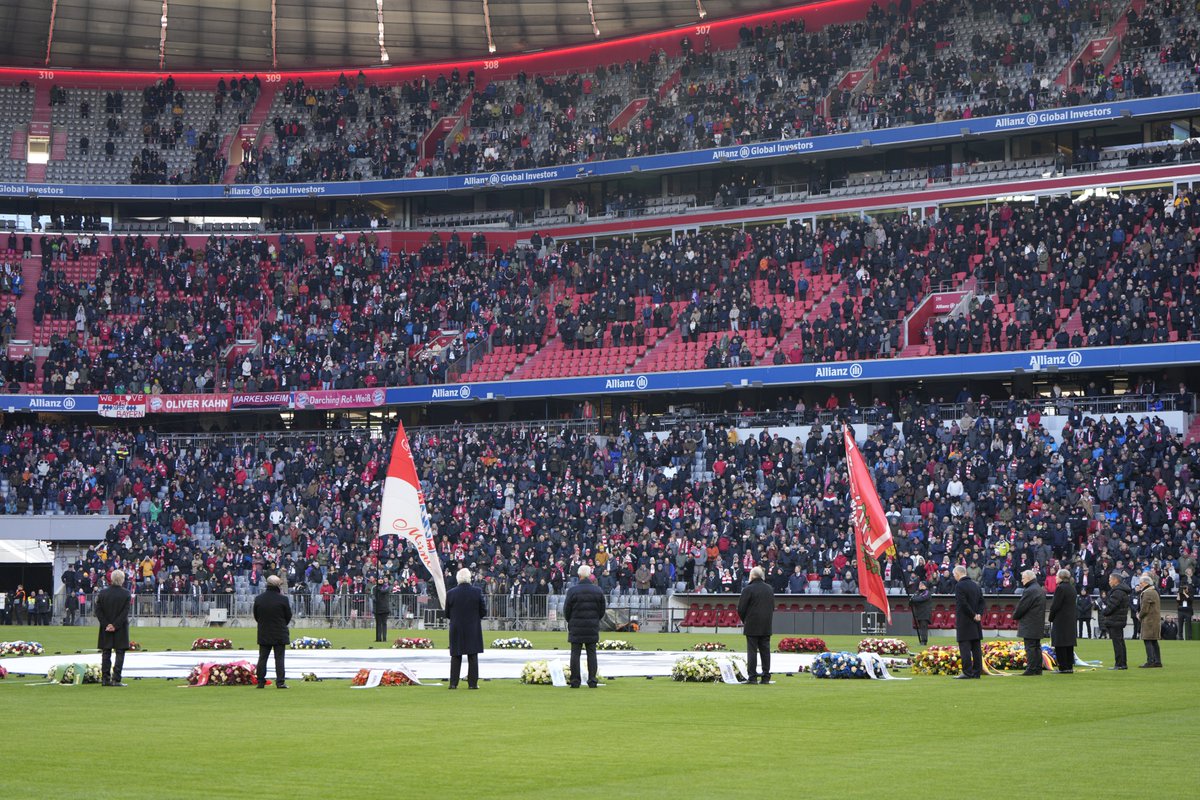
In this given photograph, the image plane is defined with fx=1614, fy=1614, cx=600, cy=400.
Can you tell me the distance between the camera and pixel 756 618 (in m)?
24.8

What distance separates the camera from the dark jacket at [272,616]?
79.8ft

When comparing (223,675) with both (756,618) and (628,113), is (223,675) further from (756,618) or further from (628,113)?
(628,113)

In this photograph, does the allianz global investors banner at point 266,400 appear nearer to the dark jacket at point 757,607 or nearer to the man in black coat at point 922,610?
the man in black coat at point 922,610

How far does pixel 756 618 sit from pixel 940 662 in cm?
364

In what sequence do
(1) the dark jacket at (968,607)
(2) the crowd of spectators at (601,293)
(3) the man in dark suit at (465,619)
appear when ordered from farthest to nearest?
(2) the crowd of spectators at (601,293) → (1) the dark jacket at (968,607) → (3) the man in dark suit at (465,619)

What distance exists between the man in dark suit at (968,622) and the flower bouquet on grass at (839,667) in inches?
63.3

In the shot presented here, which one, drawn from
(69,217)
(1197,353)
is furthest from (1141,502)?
(69,217)

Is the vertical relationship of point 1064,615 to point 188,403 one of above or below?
below

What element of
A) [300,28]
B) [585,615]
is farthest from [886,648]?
[300,28]

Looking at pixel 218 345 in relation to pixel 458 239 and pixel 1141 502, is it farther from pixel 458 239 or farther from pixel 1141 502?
pixel 1141 502

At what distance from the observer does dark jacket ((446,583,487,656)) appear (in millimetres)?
23703

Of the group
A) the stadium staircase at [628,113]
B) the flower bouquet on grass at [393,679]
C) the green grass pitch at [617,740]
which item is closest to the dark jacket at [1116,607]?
the green grass pitch at [617,740]

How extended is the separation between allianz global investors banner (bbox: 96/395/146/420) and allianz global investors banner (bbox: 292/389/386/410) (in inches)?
258

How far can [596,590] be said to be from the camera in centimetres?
2420
